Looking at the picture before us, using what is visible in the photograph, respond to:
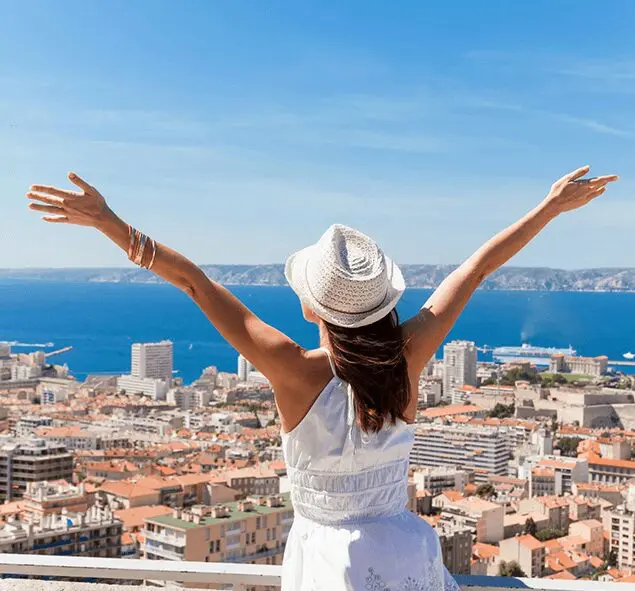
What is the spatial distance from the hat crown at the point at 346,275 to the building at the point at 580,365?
1364 inches

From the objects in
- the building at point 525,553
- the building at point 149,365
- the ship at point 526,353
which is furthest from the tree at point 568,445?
the ship at point 526,353

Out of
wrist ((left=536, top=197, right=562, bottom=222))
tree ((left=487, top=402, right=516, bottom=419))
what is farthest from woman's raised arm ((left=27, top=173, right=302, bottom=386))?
tree ((left=487, top=402, right=516, bottom=419))

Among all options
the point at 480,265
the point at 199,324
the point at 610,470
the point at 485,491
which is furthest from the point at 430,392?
the point at 480,265

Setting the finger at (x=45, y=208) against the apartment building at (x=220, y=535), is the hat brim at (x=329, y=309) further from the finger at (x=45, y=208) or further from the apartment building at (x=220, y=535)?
the apartment building at (x=220, y=535)

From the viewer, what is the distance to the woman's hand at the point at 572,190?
3.22ft

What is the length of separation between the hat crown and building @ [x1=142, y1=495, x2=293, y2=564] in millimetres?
10040

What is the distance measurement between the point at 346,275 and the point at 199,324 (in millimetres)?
55511

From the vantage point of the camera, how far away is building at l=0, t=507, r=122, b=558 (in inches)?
398

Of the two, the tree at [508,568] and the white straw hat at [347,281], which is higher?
the white straw hat at [347,281]

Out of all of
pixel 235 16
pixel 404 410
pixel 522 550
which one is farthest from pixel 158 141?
pixel 404 410

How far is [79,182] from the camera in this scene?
2.45 feet

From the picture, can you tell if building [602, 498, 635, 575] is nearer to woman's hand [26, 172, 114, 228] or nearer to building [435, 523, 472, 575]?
building [435, 523, 472, 575]

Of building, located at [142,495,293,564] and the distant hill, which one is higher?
the distant hill

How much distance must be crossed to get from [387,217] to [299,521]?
4569 cm
